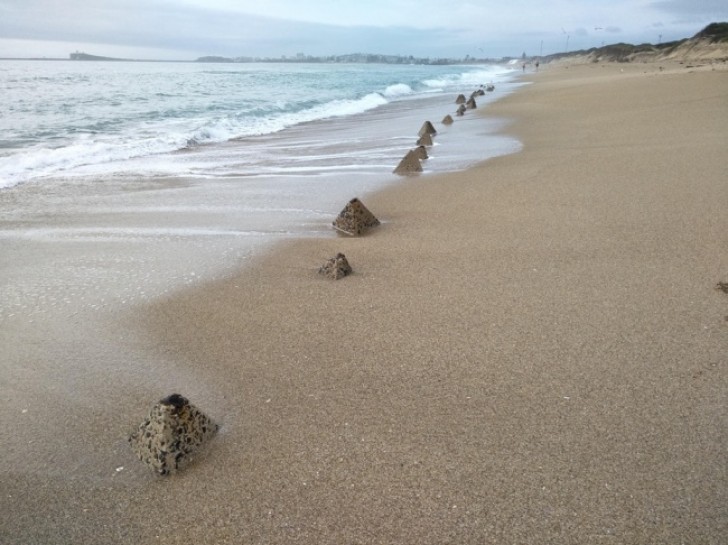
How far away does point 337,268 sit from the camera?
4.09m

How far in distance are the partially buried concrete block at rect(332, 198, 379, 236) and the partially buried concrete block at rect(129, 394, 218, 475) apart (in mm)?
3099

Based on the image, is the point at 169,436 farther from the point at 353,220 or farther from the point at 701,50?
the point at 701,50

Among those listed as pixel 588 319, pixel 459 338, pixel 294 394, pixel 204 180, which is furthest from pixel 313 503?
pixel 204 180

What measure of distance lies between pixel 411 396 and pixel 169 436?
1.20 m

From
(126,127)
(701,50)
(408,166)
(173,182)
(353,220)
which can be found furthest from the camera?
(701,50)

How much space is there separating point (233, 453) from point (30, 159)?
31.2 feet

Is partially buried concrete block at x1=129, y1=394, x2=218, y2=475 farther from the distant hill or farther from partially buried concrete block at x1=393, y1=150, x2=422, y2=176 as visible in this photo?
the distant hill

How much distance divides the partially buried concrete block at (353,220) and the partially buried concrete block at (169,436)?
10.2 feet

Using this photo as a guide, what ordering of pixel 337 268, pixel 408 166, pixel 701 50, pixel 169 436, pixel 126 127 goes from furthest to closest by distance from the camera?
pixel 701 50, pixel 126 127, pixel 408 166, pixel 337 268, pixel 169 436

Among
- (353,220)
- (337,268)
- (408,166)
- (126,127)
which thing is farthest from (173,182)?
(126,127)

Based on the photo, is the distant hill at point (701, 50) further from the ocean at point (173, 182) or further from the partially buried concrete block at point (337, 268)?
the partially buried concrete block at point (337, 268)

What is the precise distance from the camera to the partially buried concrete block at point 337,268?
13.4 feet

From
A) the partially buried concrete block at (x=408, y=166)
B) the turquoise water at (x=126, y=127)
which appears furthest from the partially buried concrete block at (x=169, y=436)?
the turquoise water at (x=126, y=127)

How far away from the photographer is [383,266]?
4324 millimetres
